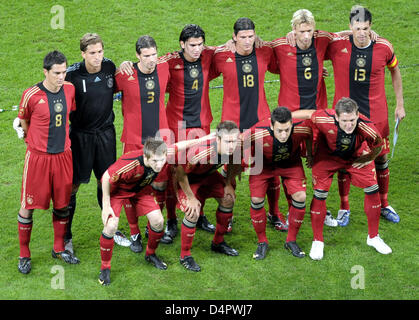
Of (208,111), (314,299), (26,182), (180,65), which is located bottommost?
(314,299)

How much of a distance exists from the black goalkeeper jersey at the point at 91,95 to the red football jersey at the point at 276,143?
161cm

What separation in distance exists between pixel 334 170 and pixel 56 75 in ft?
10.4

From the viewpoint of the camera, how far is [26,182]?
779cm

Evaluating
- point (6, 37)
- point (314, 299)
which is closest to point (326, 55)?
point (314, 299)

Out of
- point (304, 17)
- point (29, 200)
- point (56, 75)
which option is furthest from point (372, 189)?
point (29, 200)

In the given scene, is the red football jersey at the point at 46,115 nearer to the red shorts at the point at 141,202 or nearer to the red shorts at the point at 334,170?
the red shorts at the point at 141,202

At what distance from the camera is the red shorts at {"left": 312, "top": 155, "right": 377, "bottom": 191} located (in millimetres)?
8039

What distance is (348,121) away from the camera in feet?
25.1

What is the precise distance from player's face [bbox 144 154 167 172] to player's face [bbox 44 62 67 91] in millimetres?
1226

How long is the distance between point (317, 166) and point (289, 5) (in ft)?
22.9

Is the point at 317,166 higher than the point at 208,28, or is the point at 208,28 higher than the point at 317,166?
the point at 208,28

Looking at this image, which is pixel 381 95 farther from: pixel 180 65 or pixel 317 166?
pixel 180 65

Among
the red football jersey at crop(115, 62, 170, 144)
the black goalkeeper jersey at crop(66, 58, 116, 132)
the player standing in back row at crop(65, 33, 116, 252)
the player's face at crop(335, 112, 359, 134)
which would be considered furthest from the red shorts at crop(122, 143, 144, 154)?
the player's face at crop(335, 112, 359, 134)

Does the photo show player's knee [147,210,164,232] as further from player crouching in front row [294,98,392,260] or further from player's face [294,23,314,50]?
player's face [294,23,314,50]
